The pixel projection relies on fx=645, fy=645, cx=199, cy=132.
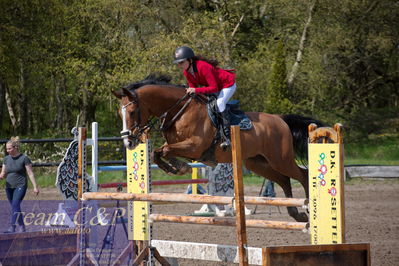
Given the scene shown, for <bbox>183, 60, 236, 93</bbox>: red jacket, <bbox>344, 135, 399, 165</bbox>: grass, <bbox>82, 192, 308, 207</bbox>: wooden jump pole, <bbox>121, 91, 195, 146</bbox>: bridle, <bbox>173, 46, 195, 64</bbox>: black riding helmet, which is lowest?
<bbox>82, 192, 308, 207</bbox>: wooden jump pole

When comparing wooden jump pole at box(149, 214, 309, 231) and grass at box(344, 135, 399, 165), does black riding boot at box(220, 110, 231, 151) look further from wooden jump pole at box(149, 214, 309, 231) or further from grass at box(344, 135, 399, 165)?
grass at box(344, 135, 399, 165)

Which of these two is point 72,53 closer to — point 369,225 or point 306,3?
point 306,3

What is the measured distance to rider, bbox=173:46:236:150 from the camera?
5801 mm

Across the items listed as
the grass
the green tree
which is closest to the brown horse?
the green tree

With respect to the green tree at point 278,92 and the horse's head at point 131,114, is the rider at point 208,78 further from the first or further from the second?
the green tree at point 278,92

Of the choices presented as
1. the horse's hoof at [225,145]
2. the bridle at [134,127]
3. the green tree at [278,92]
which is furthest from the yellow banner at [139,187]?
the green tree at [278,92]

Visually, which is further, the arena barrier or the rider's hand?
the rider's hand

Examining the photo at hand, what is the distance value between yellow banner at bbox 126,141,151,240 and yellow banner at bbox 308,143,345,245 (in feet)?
4.68

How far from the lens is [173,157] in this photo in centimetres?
575

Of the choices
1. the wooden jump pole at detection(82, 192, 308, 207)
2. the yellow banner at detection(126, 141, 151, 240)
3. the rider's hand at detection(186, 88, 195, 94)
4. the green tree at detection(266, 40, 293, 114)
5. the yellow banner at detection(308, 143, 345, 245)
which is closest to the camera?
the yellow banner at detection(308, 143, 345, 245)

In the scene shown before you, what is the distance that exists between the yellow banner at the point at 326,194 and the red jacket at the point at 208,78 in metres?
1.69

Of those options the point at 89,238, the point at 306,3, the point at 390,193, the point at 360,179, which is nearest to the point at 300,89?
the point at 306,3

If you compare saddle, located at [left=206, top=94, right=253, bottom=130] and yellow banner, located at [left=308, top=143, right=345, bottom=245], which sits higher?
saddle, located at [left=206, top=94, right=253, bottom=130]

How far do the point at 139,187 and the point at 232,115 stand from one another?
143 centimetres
